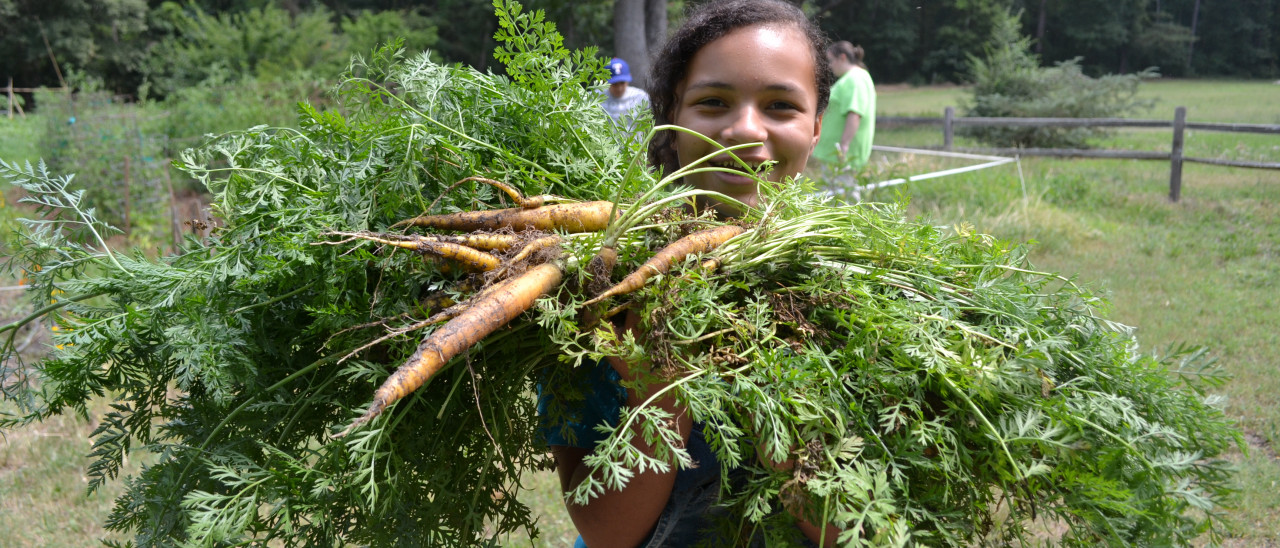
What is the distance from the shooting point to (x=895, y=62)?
132 ft

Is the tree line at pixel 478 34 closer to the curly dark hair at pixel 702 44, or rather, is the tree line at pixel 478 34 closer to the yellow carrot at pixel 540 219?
the curly dark hair at pixel 702 44

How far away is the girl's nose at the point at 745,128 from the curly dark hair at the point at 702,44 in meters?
0.19

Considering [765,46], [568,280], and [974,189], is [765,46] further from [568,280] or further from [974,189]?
[974,189]

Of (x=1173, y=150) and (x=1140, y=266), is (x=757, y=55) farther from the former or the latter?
(x=1173, y=150)

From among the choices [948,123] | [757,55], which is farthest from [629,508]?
[948,123]

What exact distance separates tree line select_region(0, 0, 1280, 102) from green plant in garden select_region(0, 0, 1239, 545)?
10827mm

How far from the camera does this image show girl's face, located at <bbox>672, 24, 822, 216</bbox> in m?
1.83

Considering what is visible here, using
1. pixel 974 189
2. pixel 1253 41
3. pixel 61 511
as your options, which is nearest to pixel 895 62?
pixel 1253 41

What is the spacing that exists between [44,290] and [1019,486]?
1.95 meters

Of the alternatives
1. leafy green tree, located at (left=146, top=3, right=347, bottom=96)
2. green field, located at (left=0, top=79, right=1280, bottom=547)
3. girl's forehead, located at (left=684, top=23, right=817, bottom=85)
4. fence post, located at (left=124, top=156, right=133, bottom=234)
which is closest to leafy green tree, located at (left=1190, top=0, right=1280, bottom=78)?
green field, located at (left=0, top=79, right=1280, bottom=547)

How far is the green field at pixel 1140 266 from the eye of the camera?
3738 millimetres

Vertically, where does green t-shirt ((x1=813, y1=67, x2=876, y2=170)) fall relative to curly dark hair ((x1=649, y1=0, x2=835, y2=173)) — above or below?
below

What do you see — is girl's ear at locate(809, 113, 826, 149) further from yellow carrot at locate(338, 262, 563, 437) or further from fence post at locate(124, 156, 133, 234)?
fence post at locate(124, 156, 133, 234)

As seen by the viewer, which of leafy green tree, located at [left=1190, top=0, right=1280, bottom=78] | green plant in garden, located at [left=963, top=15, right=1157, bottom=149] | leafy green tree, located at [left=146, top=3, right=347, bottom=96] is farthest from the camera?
leafy green tree, located at [left=1190, top=0, right=1280, bottom=78]
